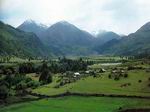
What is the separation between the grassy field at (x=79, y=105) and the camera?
228ft

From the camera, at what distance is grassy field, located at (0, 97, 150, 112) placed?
2742 inches

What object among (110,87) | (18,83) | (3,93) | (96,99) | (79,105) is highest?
(18,83)

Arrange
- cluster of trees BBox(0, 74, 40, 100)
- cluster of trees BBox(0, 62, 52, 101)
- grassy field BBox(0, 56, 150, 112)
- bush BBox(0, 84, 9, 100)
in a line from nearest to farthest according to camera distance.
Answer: grassy field BBox(0, 56, 150, 112) < bush BBox(0, 84, 9, 100) < cluster of trees BBox(0, 74, 40, 100) < cluster of trees BBox(0, 62, 52, 101)

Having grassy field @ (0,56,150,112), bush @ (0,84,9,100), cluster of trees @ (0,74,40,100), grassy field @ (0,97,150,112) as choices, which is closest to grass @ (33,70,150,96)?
grassy field @ (0,56,150,112)

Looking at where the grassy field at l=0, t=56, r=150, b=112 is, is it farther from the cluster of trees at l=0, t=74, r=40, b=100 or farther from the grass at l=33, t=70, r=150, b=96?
the cluster of trees at l=0, t=74, r=40, b=100

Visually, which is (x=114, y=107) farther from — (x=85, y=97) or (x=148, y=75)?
(x=148, y=75)

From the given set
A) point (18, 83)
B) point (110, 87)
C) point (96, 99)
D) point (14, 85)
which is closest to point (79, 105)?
point (96, 99)

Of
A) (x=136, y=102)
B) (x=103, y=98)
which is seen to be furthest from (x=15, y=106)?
(x=136, y=102)

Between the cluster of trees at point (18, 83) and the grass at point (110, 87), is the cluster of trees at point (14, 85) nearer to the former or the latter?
the cluster of trees at point (18, 83)

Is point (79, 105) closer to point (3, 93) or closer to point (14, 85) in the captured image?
point (3, 93)

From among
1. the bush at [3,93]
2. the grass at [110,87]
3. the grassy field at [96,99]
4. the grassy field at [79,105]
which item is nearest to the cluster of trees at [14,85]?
the bush at [3,93]

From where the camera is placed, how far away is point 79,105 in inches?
2963

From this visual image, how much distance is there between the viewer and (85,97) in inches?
3339

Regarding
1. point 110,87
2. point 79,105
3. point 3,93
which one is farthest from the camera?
point 3,93
